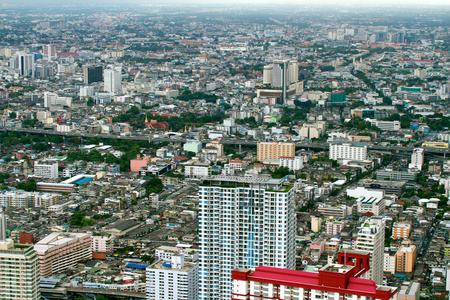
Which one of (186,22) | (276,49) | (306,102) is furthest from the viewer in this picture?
(186,22)

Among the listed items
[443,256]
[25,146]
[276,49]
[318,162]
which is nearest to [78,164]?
[25,146]

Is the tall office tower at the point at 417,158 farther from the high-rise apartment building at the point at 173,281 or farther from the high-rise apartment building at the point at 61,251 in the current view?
the high-rise apartment building at the point at 173,281

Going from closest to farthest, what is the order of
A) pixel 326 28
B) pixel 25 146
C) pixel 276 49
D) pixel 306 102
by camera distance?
pixel 25 146 → pixel 306 102 → pixel 276 49 → pixel 326 28

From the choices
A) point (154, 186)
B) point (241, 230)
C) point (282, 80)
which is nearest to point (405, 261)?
point (241, 230)

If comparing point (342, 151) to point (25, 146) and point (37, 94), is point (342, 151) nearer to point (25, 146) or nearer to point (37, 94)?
point (25, 146)

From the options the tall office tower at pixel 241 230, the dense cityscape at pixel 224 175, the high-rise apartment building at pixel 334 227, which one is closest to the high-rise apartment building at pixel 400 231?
the dense cityscape at pixel 224 175

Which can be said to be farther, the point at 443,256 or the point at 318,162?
the point at 318,162

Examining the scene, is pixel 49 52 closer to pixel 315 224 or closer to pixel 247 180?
pixel 315 224
